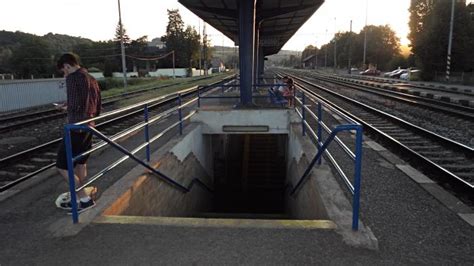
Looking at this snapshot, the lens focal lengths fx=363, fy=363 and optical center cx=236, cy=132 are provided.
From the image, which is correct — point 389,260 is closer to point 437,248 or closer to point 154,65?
point 437,248

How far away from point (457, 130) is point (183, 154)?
7.99 m

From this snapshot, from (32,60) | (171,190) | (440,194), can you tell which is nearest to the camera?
(440,194)

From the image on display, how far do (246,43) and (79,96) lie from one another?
912 centimetres

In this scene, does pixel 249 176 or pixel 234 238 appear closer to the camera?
pixel 234 238

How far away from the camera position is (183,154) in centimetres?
855

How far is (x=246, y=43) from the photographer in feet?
41.7

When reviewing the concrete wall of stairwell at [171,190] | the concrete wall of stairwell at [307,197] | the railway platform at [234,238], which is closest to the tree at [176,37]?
the concrete wall of stairwell at [171,190]

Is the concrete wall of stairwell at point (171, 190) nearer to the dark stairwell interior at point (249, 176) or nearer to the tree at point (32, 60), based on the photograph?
the dark stairwell interior at point (249, 176)

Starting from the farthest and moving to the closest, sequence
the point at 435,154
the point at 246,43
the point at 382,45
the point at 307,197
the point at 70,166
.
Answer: the point at 382,45, the point at 246,43, the point at 435,154, the point at 307,197, the point at 70,166

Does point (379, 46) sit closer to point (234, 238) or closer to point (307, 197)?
point (307, 197)

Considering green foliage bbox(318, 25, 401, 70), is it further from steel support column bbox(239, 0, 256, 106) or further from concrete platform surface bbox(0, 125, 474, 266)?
concrete platform surface bbox(0, 125, 474, 266)

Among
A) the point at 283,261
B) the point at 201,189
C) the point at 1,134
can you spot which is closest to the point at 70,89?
the point at 283,261

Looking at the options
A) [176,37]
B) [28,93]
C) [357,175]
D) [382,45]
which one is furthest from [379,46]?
[357,175]

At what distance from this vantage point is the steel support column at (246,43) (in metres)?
12.4
